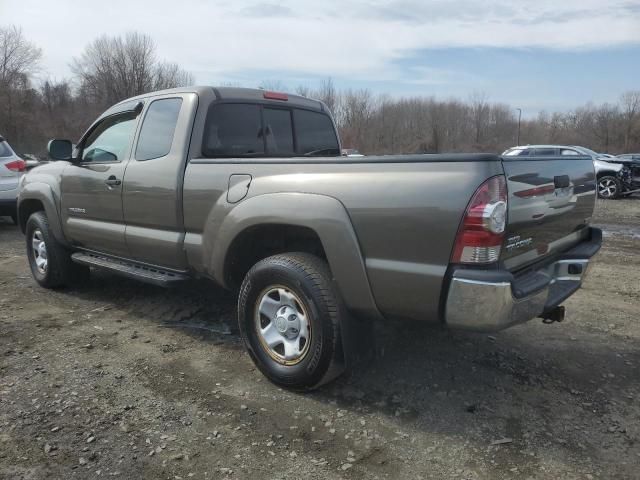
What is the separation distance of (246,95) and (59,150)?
2109mm

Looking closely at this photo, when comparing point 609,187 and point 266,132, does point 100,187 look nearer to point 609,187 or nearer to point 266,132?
point 266,132

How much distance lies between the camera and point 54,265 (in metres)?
5.50

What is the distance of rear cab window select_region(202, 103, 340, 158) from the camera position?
13.4 ft

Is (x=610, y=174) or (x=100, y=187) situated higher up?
(x=100, y=187)

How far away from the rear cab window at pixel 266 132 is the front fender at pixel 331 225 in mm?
955

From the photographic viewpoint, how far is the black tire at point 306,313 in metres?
3.06

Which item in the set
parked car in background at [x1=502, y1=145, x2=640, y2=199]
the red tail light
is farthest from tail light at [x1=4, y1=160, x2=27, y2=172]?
parked car in background at [x1=502, y1=145, x2=640, y2=199]

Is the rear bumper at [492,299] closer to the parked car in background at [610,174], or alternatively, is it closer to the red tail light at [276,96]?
the red tail light at [276,96]

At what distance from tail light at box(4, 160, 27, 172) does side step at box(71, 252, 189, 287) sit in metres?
5.24

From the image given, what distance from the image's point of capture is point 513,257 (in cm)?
283

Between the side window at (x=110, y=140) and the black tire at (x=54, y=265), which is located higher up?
the side window at (x=110, y=140)

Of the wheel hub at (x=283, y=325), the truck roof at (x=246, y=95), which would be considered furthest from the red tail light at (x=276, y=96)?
the wheel hub at (x=283, y=325)

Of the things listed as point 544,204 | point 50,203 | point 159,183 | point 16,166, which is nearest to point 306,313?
point 544,204

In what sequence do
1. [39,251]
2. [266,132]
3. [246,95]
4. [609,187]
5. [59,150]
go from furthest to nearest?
1. [609,187]
2. [39,251]
3. [59,150]
4. [266,132]
5. [246,95]
